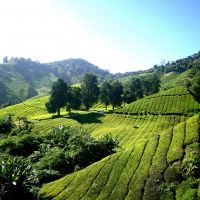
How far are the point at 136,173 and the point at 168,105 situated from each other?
84.7m

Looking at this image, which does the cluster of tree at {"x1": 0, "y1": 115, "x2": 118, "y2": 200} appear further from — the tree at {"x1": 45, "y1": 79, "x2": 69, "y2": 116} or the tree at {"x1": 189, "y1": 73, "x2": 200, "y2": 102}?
the tree at {"x1": 189, "y1": 73, "x2": 200, "y2": 102}

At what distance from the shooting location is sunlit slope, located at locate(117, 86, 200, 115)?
115625 millimetres

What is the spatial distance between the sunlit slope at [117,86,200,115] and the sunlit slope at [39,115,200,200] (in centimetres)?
6900

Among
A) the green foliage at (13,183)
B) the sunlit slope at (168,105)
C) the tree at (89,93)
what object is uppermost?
the tree at (89,93)

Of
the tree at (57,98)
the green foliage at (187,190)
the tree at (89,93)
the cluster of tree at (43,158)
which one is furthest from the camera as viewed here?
the tree at (89,93)

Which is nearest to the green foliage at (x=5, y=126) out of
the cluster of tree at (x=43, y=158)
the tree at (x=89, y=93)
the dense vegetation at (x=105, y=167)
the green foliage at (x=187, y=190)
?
the cluster of tree at (x=43, y=158)

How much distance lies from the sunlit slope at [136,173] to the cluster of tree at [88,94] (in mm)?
86600

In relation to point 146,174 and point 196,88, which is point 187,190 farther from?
point 196,88

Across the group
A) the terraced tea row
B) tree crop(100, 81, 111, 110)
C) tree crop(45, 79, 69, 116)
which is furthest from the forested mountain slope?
tree crop(100, 81, 111, 110)

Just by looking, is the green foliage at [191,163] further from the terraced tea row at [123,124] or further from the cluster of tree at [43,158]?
the terraced tea row at [123,124]

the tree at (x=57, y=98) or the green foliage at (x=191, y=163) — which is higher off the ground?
the tree at (x=57, y=98)

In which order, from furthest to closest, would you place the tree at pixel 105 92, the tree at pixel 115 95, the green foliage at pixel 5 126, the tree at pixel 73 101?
the tree at pixel 105 92
the tree at pixel 115 95
the tree at pixel 73 101
the green foliage at pixel 5 126

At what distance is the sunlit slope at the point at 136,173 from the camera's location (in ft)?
124

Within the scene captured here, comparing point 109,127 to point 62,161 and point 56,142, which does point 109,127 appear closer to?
point 56,142
